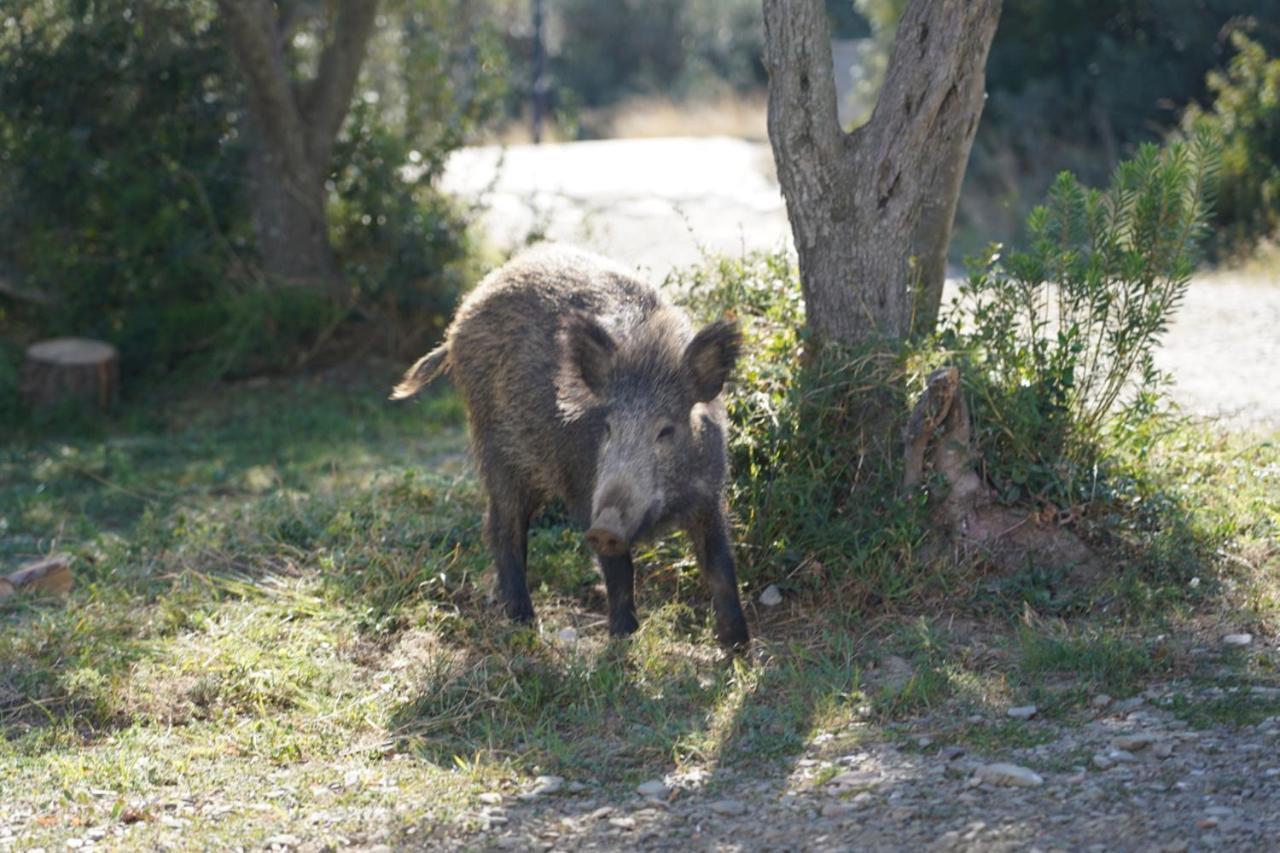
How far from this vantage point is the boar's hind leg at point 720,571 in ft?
17.2

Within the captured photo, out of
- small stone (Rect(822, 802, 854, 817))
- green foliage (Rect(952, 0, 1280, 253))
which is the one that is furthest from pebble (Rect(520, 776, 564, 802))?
green foliage (Rect(952, 0, 1280, 253))

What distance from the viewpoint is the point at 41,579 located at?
19.8 feet

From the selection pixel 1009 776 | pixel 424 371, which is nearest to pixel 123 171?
pixel 424 371

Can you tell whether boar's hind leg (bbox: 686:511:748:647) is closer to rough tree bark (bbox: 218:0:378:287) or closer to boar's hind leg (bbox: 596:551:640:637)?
boar's hind leg (bbox: 596:551:640:637)

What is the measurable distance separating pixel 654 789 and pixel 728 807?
10.6 inches

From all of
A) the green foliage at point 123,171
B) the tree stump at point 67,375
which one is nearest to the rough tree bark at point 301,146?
the green foliage at point 123,171

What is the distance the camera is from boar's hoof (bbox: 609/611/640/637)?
5391 millimetres

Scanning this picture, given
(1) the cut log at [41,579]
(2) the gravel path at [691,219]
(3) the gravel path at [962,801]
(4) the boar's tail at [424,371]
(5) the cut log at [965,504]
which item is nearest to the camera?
(3) the gravel path at [962,801]

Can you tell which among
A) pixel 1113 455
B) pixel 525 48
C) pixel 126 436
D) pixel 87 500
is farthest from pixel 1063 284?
pixel 525 48

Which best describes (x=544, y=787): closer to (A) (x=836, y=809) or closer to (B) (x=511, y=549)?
(A) (x=836, y=809)

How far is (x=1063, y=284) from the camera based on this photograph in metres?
5.89

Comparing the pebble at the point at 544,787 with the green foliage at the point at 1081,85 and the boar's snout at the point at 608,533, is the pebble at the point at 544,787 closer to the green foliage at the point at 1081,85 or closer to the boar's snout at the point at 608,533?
the boar's snout at the point at 608,533

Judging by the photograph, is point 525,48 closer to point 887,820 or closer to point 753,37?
point 753,37

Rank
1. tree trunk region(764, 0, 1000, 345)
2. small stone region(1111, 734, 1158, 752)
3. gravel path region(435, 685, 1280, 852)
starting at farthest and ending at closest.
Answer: tree trunk region(764, 0, 1000, 345)
small stone region(1111, 734, 1158, 752)
gravel path region(435, 685, 1280, 852)
